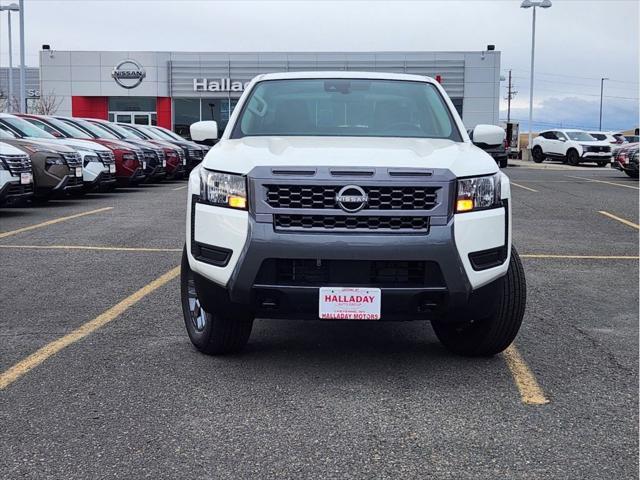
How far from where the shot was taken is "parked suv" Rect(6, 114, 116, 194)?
14.0m

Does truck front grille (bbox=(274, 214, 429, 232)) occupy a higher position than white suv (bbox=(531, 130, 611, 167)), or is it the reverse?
white suv (bbox=(531, 130, 611, 167))

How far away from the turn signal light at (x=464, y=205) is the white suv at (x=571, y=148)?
3260 centimetres

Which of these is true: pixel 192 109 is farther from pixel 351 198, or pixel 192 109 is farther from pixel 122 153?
pixel 351 198

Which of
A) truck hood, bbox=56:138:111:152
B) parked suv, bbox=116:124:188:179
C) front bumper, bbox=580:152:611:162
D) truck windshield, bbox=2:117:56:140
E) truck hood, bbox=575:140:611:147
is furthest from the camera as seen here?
truck hood, bbox=575:140:611:147

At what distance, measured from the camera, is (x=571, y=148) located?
1410 inches

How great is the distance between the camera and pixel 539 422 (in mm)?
3686

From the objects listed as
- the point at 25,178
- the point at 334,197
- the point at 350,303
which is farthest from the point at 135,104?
the point at 350,303

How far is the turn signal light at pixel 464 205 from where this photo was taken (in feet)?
13.1

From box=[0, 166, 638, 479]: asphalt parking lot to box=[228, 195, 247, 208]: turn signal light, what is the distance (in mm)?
976

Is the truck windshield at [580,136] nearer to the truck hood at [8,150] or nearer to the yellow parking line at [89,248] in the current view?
the truck hood at [8,150]

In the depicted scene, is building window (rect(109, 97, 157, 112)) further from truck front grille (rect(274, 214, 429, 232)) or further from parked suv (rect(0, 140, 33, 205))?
truck front grille (rect(274, 214, 429, 232))

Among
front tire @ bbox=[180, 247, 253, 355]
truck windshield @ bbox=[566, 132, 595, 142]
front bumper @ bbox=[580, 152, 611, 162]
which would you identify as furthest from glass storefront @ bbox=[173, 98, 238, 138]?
front tire @ bbox=[180, 247, 253, 355]

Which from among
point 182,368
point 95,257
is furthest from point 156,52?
point 182,368

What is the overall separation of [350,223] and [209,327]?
3.85 feet
